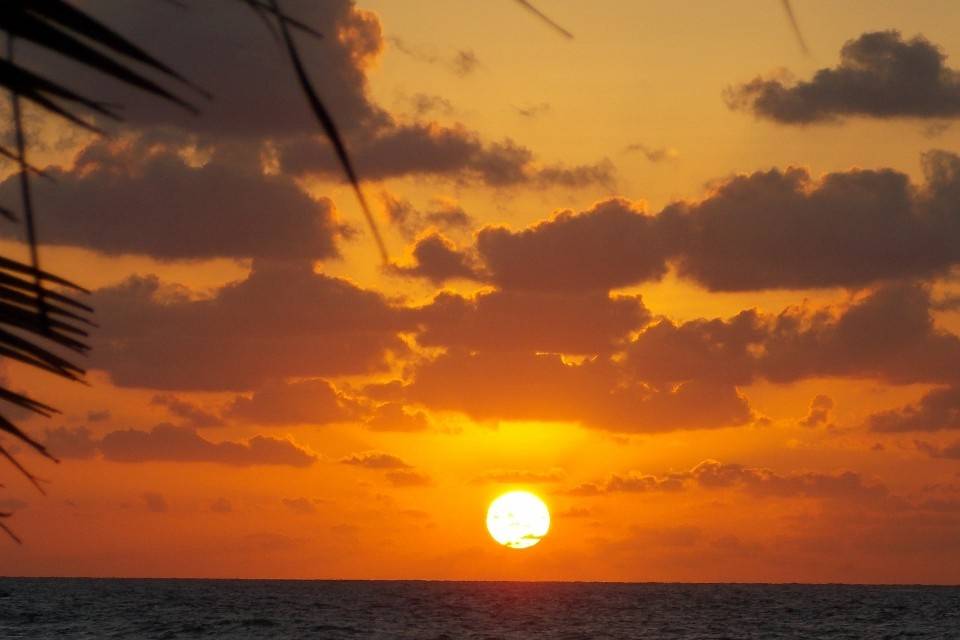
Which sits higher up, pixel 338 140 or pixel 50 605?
pixel 50 605

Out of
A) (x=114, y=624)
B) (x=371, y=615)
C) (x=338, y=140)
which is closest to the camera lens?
(x=338, y=140)

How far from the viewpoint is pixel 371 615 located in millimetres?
96562

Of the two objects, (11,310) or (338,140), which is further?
(11,310)

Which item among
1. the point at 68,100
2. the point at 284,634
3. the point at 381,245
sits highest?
the point at 284,634

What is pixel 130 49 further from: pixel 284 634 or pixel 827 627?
pixel 827 627

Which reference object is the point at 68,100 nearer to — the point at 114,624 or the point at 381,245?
the point at 381,245

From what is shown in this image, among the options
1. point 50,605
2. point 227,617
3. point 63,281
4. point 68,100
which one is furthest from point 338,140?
point 50,605

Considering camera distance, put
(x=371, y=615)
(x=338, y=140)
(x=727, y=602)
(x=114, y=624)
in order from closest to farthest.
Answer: (x=338, y=140) < (x=114, y=624) < (x=371, y=615) < (x=727, y=602)

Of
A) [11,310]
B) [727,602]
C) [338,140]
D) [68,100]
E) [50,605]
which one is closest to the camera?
[338,140]

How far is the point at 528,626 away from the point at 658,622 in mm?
9040

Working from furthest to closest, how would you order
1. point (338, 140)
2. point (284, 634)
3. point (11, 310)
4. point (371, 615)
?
point (371, 615) → point (284, 634) → point (11, 310) → point (338, 140)

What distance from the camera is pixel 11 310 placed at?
135cm

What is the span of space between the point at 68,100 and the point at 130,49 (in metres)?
0.10

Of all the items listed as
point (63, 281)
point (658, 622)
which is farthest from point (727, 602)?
point (63, 281)
